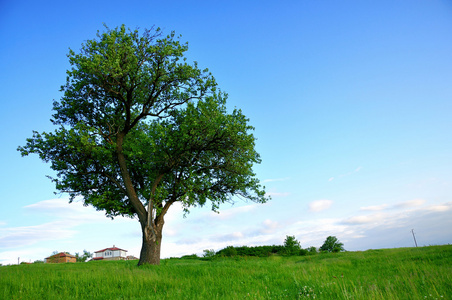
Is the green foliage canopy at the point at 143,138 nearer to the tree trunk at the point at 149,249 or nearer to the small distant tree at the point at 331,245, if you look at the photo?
the tree trunk at the point at 149,249

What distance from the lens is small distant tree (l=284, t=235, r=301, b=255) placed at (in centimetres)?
3425

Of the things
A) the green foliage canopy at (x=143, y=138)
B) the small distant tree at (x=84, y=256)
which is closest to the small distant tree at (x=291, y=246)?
the green foliage canopy at (x=143, y=138)

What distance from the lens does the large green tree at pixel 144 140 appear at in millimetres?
18703

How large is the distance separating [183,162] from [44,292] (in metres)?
12.8

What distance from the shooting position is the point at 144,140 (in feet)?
61.6

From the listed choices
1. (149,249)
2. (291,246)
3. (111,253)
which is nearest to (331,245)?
(291,246)

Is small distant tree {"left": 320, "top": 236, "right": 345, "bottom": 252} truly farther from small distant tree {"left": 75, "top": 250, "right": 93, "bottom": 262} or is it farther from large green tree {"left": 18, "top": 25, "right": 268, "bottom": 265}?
small distant tree {"left": 75, "top": 250, "right": 93, "bottom": 262}

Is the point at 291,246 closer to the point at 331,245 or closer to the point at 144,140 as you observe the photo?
the point at 331,245

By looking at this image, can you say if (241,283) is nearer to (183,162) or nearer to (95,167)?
(183,162)

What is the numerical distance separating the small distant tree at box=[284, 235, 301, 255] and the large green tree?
15.8m

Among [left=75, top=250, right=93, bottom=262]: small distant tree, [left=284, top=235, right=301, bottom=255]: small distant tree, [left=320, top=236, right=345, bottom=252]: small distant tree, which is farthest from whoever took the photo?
[left=75, top=250, right=93, bottom=262]: small distant tree

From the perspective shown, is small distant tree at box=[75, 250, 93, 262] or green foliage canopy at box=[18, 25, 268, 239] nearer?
green foliage canopy at box=[18, 25, 268, 239]

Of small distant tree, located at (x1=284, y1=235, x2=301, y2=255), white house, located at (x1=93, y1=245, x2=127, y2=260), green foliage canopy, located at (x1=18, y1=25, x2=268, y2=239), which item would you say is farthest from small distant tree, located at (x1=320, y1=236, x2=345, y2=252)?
white house, located at (x1=93, y1=245, x2=127, y2=260)

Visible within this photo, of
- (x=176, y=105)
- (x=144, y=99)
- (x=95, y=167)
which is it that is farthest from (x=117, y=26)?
(x=95, y=167)
